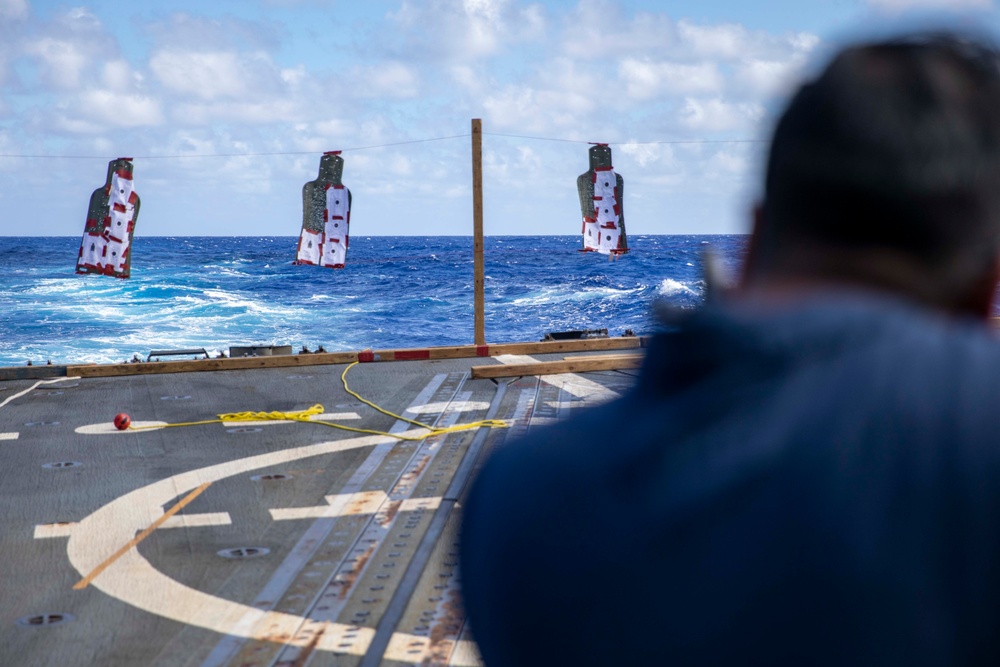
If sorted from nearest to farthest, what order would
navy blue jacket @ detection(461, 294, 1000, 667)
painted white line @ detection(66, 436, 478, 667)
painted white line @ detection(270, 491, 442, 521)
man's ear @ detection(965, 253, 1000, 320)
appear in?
navy blue jacket @ detection(461, 294, 1000, 667), man's ear @ detection(965, 253, 1000, 320), painted white line @ detection(66, 436, 478, 667), painted white line @ detection(270, 491, 442, 521)

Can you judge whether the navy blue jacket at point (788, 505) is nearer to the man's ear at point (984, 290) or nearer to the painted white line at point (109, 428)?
the man's ear at point (984, 290)

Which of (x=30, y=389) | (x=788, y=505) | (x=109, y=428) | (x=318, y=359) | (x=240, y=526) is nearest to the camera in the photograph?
(x=788, y=505)

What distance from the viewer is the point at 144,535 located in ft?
18.7

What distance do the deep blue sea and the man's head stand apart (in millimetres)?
21349

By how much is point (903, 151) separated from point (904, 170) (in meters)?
0.02

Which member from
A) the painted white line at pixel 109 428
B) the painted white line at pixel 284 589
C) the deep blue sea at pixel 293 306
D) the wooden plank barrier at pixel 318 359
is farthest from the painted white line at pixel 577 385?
the deep blue sea at pixel 293 306

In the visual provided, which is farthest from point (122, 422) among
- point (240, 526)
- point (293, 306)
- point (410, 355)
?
point (293, 306)

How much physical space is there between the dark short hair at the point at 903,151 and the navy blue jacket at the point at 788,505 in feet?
0.26

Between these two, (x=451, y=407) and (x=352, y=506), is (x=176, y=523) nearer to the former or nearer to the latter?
(x=352, y=506)

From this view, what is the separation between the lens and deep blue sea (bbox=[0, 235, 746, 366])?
110ft

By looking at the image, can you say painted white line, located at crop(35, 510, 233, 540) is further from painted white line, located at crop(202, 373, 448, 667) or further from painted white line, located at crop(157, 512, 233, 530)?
painted white line, located at crop(202, 373, 448, 667)

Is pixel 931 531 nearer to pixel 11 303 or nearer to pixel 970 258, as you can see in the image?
pixel 970 258

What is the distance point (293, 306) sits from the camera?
4428cm

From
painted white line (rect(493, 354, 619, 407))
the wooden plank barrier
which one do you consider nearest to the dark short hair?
painted white line (rect(493, 354, 619, 407))
